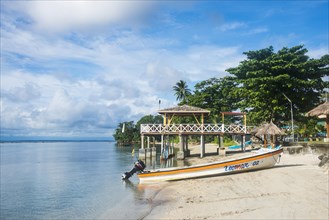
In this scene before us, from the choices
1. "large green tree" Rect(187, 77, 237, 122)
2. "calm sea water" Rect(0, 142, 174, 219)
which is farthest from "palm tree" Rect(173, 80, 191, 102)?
"calm sea water" Rect(0, 142, 174, 219)

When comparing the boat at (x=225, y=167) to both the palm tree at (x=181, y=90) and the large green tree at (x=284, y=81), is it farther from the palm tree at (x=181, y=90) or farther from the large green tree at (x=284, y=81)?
the palm tree at (x=181, y=90)

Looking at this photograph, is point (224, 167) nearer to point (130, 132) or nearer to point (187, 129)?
point (187, 129)

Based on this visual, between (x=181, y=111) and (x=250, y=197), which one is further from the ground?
(x=181, y=111)

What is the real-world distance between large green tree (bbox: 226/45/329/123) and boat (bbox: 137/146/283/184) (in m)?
11.9

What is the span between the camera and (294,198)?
10.4m

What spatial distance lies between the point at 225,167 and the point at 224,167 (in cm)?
6

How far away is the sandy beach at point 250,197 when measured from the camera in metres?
9.29

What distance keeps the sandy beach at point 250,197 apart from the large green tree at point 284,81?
13373mm

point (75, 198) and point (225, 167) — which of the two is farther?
point (225, 167)

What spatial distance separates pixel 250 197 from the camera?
11.4 metres

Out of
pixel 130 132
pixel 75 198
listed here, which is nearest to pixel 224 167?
pixel 75 198

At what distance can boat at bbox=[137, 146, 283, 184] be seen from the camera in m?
17.2

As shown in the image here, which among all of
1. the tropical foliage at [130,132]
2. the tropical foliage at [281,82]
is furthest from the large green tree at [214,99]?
the tropical foliage at [130,132]

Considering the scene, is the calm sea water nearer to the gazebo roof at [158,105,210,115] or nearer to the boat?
the boat
